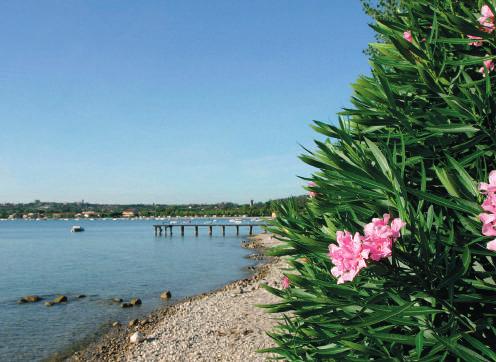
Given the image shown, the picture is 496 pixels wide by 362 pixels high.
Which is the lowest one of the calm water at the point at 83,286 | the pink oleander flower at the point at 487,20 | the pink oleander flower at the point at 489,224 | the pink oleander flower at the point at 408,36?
the calm water at the point at 83,286

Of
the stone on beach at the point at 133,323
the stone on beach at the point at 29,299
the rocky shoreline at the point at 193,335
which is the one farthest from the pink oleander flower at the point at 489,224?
the stone on beach at the point at 29,299

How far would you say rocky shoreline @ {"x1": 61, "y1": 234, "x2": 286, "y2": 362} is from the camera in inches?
464

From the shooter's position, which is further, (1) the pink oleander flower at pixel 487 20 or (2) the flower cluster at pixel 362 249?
(1) the pink oleander flower at pixel 487 20

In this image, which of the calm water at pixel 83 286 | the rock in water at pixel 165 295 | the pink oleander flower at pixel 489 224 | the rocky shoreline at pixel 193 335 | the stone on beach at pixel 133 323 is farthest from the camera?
the rock in water at pixel 165 295

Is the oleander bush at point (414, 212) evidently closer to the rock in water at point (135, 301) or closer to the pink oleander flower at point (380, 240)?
the pink oleander flower at point (380, 240)

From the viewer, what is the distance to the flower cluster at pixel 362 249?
1902 millimetres

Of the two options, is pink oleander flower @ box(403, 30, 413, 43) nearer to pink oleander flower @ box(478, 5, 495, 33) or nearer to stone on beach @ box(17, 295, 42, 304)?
pink oleander flower @ box(478, 5, 495, 33)

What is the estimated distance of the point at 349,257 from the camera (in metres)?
1.93

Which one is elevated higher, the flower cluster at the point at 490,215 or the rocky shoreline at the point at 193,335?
the flower cluster at the point at 490,215

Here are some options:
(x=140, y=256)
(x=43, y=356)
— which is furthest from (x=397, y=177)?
(x=140, y=256)

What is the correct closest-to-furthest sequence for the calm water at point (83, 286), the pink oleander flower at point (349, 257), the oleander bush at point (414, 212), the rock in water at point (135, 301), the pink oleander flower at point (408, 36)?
the pink oleander flower at point (349, 257) < the oleander bush at point (414, 212) < the pink oleander flower at point (408, 36) < the calm water at point (83, 286) < the rock in water at point (135, 301)

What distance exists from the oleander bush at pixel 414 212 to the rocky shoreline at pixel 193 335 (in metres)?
6.49

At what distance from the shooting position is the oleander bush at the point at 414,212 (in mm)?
2080

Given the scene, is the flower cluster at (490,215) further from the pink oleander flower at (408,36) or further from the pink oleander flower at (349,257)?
the pink oleander flower at (408,36)
